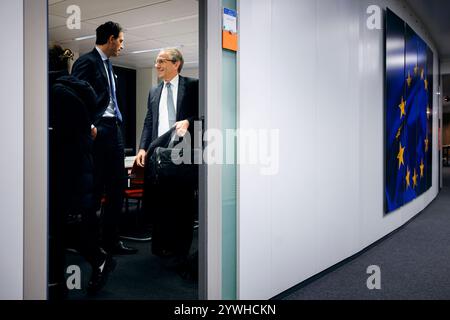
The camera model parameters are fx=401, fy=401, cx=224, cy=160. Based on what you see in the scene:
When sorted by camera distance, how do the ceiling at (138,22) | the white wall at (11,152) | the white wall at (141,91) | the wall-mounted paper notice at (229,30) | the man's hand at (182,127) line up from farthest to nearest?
the white wall at (141,91) → the ceiling at (138,22) → the man's hand at (182,127) → the wall-mounted paper notice at (229,30) → the white wall at (11,152)

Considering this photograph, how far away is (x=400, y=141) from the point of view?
5.01 m

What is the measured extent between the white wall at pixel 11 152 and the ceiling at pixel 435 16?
510 centimetres

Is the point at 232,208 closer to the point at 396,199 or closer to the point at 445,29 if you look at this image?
the point at 396,199

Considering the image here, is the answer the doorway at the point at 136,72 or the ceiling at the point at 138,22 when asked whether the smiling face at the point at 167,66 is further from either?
the ceiling at the point at 138,22

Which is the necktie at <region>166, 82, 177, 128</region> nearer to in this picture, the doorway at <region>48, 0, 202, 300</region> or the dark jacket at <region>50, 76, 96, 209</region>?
the doorway at <region>48, 0, 202, 300</region>

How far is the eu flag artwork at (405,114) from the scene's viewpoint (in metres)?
4.58

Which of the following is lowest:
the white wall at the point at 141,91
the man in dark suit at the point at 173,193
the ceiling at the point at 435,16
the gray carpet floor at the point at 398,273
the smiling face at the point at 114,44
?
the gray carpet floor at the point at 398,273

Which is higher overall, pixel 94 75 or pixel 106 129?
pixel 94 75

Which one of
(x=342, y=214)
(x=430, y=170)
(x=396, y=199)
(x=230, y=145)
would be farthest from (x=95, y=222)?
(x=430, y=170)

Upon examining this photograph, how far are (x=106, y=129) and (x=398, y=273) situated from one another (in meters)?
2.72

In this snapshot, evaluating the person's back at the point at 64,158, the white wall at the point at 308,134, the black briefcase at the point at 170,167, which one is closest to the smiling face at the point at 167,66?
the black briefcase at the point at 170,167

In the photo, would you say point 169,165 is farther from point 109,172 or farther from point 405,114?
point 405,114

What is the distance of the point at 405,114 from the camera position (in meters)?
5.18

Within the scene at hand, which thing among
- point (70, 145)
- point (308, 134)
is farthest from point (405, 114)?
point (70, 145)
